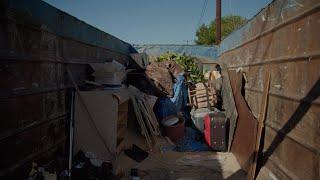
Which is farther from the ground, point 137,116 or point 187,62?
point 187,62

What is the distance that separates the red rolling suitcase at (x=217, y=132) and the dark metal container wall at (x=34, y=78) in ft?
10.5

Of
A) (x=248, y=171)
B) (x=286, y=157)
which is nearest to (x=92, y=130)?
(x=248, y=171)

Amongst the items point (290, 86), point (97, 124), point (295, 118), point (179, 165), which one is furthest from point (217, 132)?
point (295, 118)

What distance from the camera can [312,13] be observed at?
11.5 ft

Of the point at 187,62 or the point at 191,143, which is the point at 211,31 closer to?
the point at 187,62

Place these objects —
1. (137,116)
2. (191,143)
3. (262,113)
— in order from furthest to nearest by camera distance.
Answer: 1. (191,143)
2. (137,116)
3. (262,113)

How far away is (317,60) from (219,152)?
14.3 ft

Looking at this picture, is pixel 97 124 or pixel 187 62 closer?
pixel 97 124

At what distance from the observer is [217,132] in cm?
763

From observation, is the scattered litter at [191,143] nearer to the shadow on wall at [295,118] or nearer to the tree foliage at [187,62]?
the shadow on wall at [295,118]

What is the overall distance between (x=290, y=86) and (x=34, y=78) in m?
3.26

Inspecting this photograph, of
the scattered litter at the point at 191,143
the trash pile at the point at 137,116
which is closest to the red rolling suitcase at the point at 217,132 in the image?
the trash pile at the point at 137,116

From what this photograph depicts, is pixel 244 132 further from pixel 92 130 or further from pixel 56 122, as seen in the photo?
pixel 56 122

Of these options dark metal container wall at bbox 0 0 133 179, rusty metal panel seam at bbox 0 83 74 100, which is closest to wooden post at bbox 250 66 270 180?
dark metal container wall at bbox 0 0 133 179
